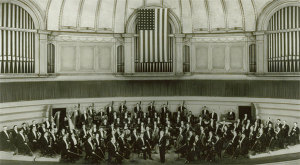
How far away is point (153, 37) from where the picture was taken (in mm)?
17812

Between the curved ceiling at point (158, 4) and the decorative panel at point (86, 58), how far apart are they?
121 centimetres

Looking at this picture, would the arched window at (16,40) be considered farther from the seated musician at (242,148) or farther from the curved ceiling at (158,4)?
the seated musician at (242,148)

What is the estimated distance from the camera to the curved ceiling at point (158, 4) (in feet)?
56.6

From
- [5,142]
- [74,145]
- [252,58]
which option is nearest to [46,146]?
[74,145]

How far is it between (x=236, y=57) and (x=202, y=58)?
202 cm

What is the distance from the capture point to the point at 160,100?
59.7 ft

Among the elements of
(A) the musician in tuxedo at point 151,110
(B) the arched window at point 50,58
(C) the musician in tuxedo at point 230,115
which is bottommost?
(C) the musician in tuxedo at point 230,115

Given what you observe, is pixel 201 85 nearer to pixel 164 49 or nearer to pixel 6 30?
pixel 164 49

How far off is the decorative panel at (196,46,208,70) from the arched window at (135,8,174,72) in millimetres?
1952

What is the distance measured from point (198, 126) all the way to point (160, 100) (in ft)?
15.3

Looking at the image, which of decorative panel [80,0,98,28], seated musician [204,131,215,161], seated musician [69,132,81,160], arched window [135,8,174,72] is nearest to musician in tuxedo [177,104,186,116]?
arched window [135,8,174,72]

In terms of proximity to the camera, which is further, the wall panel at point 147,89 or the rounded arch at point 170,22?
the rounded arch at point 170,22

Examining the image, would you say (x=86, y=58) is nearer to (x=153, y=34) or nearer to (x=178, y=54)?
(x=153, y=34)

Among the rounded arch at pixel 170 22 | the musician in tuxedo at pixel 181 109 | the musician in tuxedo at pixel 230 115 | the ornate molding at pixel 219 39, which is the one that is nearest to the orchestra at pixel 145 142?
the musician in tuxedo at pixel 230 115
